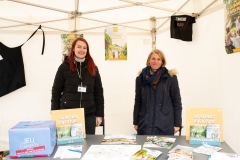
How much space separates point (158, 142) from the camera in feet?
4.00

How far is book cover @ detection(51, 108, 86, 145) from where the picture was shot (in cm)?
123

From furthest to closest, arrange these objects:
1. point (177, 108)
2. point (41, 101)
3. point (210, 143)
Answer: point (41, 101) → point (177, 108) → point (210, 143)

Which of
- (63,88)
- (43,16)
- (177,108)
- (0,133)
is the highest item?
(43,16)

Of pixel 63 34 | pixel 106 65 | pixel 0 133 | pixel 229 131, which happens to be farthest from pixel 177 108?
pixel 0 133

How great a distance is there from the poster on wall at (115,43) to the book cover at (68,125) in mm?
1633

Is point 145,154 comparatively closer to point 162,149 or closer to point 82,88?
point 162,149

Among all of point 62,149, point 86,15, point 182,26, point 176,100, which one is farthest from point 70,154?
point 86,15

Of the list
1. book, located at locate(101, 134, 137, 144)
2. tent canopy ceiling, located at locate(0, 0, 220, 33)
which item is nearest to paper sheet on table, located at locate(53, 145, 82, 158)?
book, located at locate(101, 134, 137, 144)

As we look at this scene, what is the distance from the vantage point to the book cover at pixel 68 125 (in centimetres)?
123

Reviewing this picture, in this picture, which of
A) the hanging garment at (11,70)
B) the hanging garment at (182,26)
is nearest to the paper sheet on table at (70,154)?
the hanging garment at (182,26)

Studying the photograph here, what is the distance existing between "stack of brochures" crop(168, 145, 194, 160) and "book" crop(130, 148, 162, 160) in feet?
0.22

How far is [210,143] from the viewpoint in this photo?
3.82ft

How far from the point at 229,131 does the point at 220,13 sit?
1.00 m

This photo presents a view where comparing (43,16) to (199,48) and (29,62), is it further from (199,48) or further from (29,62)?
(199,48)
